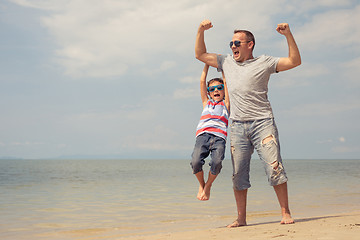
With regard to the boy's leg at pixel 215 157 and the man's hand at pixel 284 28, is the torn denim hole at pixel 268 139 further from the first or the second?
the man's hand at pixel 284 28

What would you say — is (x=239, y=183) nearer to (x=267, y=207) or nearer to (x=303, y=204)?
(x=267, y=207)

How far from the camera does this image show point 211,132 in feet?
15.5

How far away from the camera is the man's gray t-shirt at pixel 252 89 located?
4.51m

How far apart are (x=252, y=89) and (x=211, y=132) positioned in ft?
2.50

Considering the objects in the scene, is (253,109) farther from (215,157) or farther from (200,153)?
(200,153)

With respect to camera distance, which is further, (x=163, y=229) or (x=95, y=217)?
(x=95, y=217)

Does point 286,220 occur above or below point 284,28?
below

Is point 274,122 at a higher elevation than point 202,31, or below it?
below

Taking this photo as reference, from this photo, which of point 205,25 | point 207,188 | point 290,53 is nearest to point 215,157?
point 207,188

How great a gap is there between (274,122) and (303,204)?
233 inches

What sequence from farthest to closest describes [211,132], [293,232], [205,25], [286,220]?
[205,25]
[211,132]
[286,220]
[293,232]

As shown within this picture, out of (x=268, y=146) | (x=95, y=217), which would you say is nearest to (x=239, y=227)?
(x=268, y=146)

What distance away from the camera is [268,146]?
4480 millimetres

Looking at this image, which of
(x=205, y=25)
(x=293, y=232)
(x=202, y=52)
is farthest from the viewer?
(x=202, y=52)
